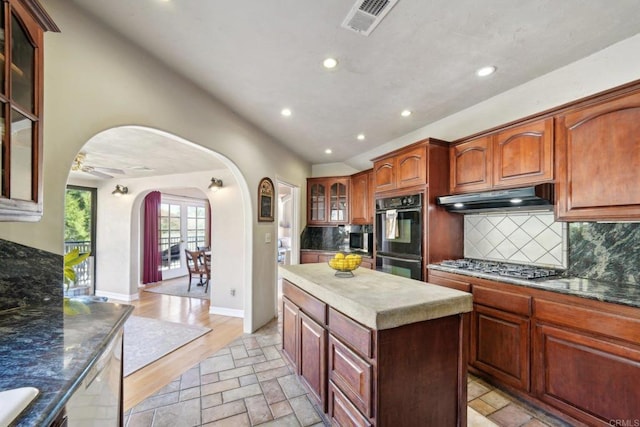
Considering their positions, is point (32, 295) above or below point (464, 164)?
below

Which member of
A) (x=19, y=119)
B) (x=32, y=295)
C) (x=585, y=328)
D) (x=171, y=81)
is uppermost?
(x=171, y=81)

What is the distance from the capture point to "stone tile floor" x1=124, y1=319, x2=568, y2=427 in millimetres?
1874

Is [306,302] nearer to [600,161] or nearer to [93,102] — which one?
[93,102]

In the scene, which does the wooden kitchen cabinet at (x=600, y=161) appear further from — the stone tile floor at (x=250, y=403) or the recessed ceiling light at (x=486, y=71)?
the stone tile floor at (x=250, y=403)

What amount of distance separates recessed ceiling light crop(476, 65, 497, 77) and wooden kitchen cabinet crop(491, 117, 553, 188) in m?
0.53

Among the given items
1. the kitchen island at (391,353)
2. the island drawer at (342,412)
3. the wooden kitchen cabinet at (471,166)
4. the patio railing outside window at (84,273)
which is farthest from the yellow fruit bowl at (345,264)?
the patio railing outside window at (84,273)

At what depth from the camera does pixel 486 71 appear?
2256mm

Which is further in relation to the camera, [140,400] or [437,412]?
[140,400]

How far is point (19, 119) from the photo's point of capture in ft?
3.62

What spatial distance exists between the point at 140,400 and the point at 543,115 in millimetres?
3943

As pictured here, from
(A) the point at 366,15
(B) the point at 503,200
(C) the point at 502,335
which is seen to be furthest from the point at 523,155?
(A) the point at 366,15

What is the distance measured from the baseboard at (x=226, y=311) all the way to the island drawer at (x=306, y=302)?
6.73 ft

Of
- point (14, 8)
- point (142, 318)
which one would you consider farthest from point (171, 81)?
point (142, 318)

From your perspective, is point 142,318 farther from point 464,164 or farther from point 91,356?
point 464,164
